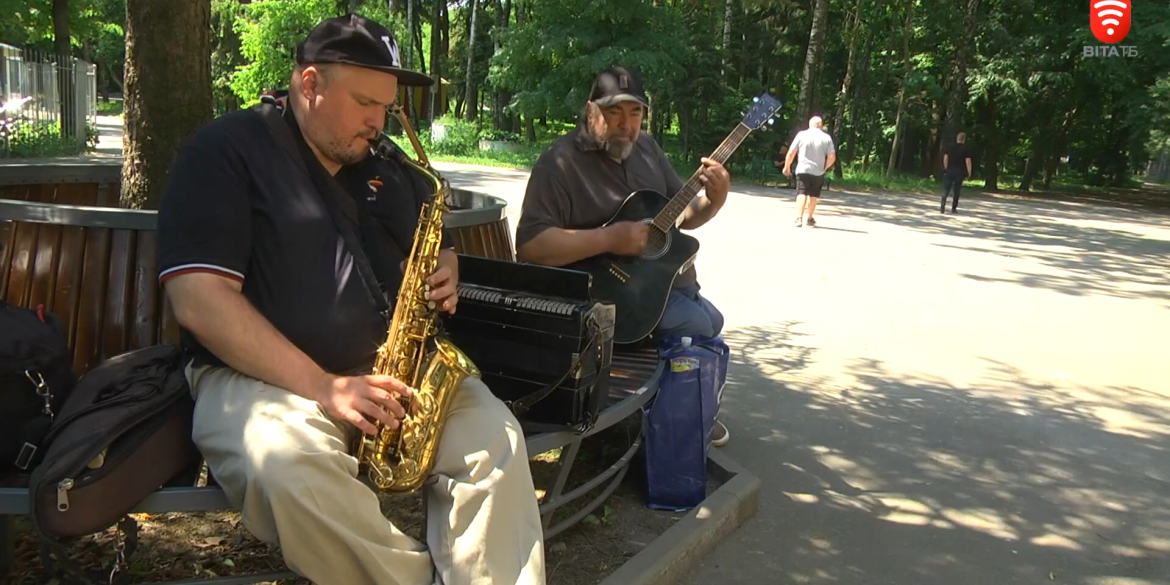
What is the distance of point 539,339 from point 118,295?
4.53 feet

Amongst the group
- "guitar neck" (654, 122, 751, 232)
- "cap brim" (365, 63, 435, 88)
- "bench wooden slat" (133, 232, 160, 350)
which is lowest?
"bench wooden slat" (133, 232, 160, 350)

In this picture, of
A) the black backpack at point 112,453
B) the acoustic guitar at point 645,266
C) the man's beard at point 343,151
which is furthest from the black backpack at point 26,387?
the acoustic guitar at point 645,266

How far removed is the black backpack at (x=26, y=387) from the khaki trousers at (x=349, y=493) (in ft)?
1.08

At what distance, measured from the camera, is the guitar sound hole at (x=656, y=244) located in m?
4.18

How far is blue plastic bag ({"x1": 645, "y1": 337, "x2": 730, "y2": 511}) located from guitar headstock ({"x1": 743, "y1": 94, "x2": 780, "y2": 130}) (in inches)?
57.2

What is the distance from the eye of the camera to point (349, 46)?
8.56 ft

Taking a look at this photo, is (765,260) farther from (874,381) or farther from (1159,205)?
(1159,205)

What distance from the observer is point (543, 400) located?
3.02m

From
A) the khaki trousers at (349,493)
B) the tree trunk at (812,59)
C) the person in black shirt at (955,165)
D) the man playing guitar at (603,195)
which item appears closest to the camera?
the khaki trousers at (349,493)

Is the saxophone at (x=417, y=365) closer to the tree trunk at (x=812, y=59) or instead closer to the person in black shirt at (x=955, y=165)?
the person in black shirt at (x=955, y=165)

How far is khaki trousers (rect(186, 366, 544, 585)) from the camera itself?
85.7 inches

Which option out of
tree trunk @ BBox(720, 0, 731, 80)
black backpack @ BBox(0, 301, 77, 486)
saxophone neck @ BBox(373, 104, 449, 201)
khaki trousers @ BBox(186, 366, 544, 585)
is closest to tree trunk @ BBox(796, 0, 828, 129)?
tree trunk @ BBox(720, 0, 731, 80)

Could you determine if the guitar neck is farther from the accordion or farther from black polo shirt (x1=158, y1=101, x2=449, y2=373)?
black polo shirt (x1=158, y1=101, x2=449, y2=373)

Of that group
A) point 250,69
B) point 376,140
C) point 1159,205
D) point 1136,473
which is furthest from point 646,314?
point 1159,205
